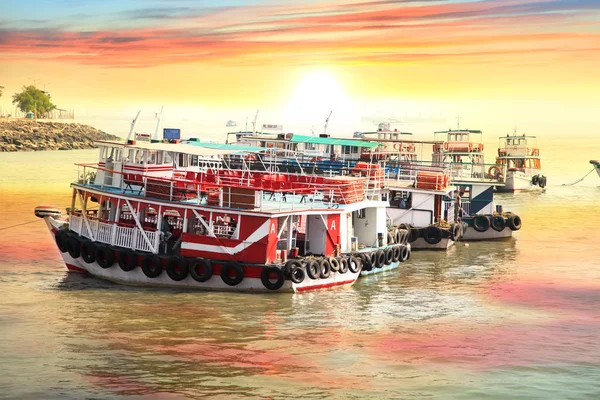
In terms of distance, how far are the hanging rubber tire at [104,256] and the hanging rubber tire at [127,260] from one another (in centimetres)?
41

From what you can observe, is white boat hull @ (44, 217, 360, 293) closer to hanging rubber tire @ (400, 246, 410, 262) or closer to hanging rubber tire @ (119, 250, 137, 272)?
hanging rubber tire @ (119, 250, 137, 272)

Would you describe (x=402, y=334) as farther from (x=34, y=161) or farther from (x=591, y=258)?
(x=34, y=161)

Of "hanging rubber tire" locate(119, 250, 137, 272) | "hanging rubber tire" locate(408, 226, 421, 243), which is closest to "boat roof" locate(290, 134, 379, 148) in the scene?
"hanging rubber tire" locate(408, 226, 421, 243)

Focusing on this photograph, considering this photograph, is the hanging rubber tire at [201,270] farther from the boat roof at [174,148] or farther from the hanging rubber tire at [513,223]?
the hanging rubber tire at [513,223]

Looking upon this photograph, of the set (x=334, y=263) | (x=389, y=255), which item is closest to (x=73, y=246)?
(x=334, y=263)

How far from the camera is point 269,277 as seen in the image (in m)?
32.2

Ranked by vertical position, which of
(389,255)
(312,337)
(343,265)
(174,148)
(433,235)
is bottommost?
(312,337)

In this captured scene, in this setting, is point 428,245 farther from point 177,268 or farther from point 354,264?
point 177,268

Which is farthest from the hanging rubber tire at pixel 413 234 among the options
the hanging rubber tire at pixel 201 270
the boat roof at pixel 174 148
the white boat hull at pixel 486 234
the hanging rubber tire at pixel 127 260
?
the hanging rubber tire at pixel 127 260

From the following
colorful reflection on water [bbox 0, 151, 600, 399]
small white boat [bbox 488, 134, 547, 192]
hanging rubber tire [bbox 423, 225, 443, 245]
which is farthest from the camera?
small white boat [bbox 488, 134, 547, 192]

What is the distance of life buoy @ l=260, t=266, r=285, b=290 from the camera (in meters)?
32.1

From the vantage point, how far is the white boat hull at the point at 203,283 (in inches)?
1273

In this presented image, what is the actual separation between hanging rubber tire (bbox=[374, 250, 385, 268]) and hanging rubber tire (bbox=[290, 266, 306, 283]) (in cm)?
559

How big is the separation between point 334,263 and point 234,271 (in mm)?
3715
